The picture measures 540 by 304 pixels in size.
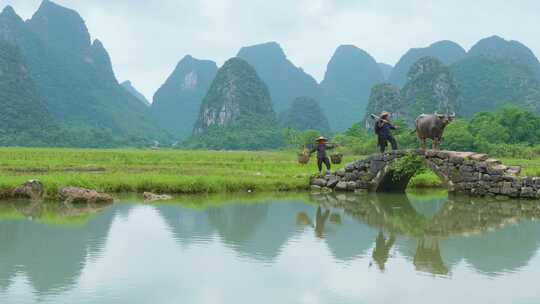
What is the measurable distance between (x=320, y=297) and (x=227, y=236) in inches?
127

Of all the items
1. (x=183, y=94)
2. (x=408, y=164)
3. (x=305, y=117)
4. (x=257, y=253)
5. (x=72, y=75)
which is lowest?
(x=257, y=253)

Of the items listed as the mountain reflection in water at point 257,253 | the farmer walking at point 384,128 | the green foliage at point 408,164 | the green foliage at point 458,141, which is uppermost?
the green foliage at point 458,141

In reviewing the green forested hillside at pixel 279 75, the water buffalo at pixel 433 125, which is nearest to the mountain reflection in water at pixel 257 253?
the water buffalo at pixel 433 125

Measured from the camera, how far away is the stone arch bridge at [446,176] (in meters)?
13.4

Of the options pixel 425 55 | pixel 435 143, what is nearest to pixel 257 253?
pixel 435 143

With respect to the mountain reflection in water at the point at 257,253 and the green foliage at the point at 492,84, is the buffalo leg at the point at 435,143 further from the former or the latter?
the green foliage at the point at 492,84

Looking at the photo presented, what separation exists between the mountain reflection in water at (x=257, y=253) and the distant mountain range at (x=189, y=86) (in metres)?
56.5

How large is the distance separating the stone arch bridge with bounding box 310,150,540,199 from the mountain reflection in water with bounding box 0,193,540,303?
2228 mm

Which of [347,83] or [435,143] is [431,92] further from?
[347,83]

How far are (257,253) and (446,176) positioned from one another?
8649 mm

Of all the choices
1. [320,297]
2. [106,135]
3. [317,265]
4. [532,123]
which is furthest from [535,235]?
[106,135]

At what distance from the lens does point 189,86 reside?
Result: 486ft

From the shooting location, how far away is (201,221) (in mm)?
9164

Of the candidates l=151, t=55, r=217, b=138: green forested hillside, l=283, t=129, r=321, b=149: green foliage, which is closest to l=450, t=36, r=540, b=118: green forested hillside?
l=283, t=129, r=321, b=149: green foliage
